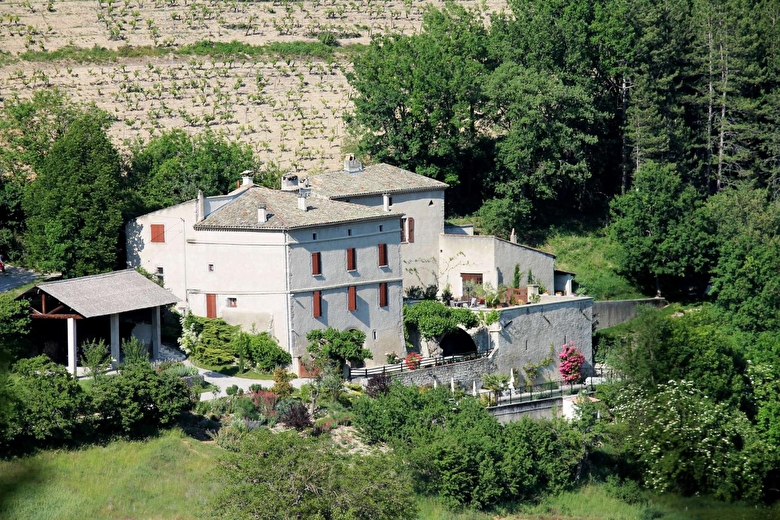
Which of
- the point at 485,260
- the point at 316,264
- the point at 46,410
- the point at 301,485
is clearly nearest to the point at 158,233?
the point at 316,264

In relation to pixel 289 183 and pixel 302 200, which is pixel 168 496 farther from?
pixel 289 183

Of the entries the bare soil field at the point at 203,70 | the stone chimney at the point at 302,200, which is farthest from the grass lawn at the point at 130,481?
the bare soil field at the point at 203,70

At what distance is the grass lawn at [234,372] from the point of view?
35.7m

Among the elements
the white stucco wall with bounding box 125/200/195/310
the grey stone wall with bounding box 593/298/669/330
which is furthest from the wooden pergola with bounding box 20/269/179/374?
the grey stone wall with bounding box 593/298/669/330

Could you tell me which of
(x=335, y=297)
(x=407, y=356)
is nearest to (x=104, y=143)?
(x=335, y=297)

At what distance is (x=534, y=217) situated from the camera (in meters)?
50.0

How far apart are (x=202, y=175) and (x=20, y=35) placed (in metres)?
19.8

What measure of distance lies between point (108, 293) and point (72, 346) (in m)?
2.21

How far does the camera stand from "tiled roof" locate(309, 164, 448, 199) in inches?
1630

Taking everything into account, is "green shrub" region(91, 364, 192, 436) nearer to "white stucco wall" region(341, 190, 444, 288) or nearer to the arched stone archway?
the arched stone archway

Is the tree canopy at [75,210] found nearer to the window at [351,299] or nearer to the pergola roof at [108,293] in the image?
the pergola roof at [108,293]

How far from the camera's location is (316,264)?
124 ft

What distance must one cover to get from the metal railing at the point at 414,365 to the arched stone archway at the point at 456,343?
5.25ft

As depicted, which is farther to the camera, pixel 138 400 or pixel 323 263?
pixel 323 263
